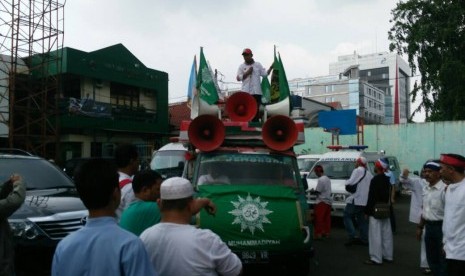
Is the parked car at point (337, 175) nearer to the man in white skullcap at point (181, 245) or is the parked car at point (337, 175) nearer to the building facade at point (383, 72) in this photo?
the man in white skullcap at point (181, 245)

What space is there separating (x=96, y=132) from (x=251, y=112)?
70.7 feet

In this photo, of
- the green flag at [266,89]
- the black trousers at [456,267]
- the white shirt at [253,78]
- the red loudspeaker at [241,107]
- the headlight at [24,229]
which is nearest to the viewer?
the black trousers at [456,267]

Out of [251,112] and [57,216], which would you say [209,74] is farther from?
[57,216]

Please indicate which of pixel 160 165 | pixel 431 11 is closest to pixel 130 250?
pixel 160 165

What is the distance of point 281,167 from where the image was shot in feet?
23.2

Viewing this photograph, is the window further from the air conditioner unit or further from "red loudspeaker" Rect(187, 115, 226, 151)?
"red loudspeaker" Rect(187, 115, 226, 151)

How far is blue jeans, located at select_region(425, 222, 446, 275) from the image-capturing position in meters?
5.68

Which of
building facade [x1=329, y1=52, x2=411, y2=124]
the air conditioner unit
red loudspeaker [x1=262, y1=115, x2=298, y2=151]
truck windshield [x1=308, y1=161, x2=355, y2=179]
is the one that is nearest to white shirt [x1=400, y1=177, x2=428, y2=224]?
red loudspeaker [x1=262, y1=115, x2=298, y2=151]

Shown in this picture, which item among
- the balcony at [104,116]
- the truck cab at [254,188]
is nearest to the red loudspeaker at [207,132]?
the truck cab at [254,188]

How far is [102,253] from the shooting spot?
6.83ft

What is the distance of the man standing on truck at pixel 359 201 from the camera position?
9.03 meters

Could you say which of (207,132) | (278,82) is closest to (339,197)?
(278,82)

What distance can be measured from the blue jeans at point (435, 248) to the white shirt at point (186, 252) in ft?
13.0

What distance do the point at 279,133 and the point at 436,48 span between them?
2333 cm
